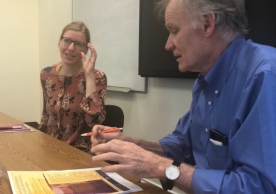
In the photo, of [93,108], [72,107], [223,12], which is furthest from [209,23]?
[72,107]

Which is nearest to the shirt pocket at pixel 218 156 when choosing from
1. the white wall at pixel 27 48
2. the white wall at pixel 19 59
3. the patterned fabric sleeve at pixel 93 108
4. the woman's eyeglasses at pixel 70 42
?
the patterned fabric sleeve at pixel 93 108

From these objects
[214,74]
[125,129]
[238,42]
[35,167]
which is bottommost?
[125,129]

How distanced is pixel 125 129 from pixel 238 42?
5.57 ft

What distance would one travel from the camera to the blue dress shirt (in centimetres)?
73

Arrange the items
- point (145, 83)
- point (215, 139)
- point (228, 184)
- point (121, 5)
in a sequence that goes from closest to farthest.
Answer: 1. point (228, 184)
2. point (215, 139)
3. point (145, 83)
4. point (121, 5)

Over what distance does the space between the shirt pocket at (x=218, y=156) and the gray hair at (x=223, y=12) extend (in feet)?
1.19

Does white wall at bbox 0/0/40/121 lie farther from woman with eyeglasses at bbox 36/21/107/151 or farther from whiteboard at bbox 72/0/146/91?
woman with eyeglasses at bbox 36/21/107/151

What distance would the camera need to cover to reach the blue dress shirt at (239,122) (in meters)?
0.73

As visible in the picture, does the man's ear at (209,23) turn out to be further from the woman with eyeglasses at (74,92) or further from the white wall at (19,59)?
the white wall at (19,59)

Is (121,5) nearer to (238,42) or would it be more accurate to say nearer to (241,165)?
(238,42)

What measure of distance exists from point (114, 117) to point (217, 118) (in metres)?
1.08

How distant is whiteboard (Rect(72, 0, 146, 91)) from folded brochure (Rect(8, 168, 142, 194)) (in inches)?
52.7

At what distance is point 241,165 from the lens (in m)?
0.79

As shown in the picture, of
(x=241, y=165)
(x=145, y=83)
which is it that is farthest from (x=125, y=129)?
(x=241, y=165)
